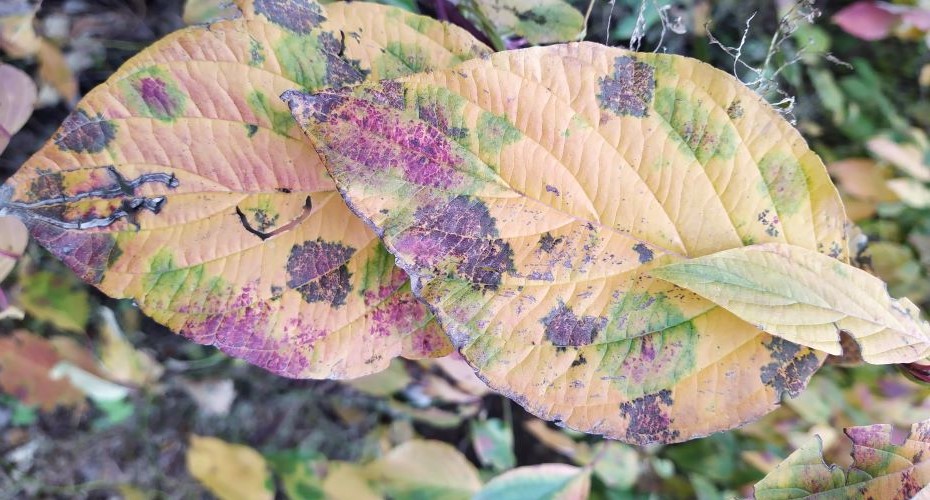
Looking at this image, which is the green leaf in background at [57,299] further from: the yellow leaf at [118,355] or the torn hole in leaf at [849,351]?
the torn hole in leaf at [849,351]

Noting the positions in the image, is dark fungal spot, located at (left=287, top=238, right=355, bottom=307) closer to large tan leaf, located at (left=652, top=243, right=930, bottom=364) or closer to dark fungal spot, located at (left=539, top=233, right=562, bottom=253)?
dark fungal spot, located at (left=539, top=233, right=562, bottom=253)

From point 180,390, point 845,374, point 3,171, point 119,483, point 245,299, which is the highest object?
point 245,299

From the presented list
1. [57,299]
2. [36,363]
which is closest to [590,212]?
[57,299]

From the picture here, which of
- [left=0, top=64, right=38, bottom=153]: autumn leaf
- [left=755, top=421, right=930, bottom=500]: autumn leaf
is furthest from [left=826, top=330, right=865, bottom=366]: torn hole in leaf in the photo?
[left=0, top=64, right=38, bottom=153]: autumn leaf

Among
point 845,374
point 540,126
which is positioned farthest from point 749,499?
point 845,374

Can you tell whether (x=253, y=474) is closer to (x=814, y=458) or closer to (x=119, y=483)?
(x=119, y=483)

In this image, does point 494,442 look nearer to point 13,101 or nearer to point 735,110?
point 735,110
